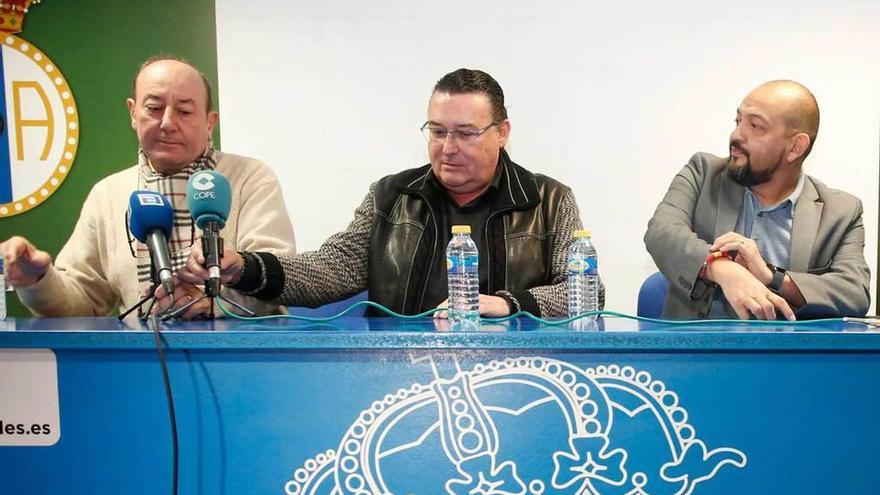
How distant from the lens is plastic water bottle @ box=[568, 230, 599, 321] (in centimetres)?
195

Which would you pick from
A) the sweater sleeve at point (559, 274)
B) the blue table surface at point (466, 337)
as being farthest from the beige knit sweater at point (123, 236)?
the sweater sleeve at point (559, 274)

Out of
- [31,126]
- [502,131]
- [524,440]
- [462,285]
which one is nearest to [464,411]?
[524,440]

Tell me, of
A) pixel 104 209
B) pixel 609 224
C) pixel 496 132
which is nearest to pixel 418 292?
pixel 496 132

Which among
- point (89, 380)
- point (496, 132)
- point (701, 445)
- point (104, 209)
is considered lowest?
point (701, 445)

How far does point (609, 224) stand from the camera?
11.1 feet

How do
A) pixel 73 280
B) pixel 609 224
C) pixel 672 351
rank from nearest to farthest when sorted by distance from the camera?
pixel 672 351 < pixel 73 280 < pixel 609 224

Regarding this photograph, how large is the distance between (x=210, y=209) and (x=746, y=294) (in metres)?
1.30

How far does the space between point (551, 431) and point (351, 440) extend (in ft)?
1.33

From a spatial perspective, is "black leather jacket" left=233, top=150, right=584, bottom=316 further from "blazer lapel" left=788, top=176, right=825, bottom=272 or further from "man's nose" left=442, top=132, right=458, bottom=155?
"blazer lapel" left=788, top=176, right=825, bottom=272

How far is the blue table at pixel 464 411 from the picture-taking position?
145cm

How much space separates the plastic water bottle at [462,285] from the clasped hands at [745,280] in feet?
2.17

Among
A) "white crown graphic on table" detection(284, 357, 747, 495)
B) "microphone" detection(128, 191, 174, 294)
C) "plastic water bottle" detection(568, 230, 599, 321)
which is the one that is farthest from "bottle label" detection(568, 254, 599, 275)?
"microphone" detection(128, 191, 174, 294)

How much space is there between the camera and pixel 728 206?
90.8 inches

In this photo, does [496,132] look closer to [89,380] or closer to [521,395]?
[521,395]
